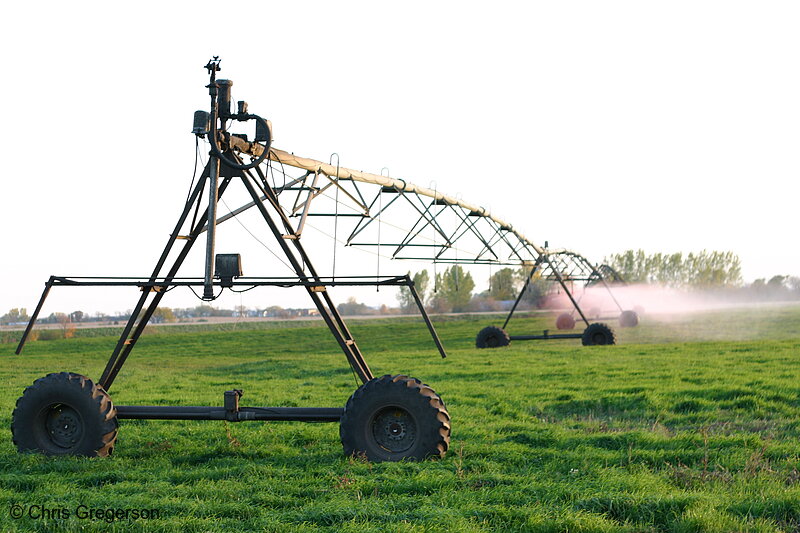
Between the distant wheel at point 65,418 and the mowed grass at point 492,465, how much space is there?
0.29 meters

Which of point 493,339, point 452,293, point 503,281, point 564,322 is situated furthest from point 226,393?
point 452,293

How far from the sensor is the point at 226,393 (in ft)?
28.9

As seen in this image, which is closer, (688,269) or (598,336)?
(598,336)

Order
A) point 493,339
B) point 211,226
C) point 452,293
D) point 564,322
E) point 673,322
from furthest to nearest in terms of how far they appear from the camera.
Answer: point 452,293 < point 673,322 < point 564,322 < point 493,339 < point 211,226

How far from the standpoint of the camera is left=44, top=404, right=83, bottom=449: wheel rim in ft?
29.7

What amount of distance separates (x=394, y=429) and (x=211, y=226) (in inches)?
145

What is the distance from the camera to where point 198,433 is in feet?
35.3

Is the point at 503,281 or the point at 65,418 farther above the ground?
the point at 503,281

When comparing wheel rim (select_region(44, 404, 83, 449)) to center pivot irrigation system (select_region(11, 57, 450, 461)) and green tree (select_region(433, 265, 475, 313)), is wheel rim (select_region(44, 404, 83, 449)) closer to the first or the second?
center pivot irrigation system (select_region(11, 57, 450, 461))

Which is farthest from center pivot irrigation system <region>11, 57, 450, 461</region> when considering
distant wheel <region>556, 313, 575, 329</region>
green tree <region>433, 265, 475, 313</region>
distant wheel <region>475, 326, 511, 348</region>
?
green tree <region>433, 265, 475, 313</region>

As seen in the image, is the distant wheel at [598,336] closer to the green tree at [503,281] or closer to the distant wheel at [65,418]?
the green tree at [503,281]

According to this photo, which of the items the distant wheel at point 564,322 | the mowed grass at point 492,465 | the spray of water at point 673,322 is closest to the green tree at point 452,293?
the spray of water at point 673,322

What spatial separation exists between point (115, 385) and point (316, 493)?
45.0 feet

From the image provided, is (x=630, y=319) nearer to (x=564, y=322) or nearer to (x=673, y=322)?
(x=564, y=322)
